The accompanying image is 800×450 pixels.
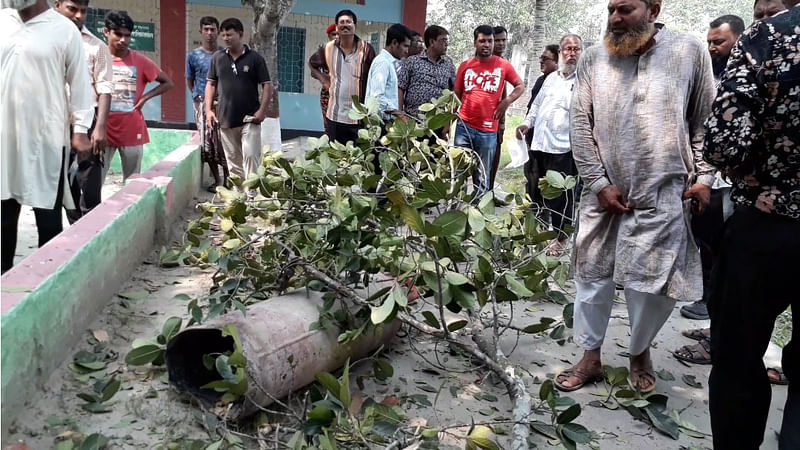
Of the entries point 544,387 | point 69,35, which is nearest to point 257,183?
point 69,35

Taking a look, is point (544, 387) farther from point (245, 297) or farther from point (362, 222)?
point (245, 297)

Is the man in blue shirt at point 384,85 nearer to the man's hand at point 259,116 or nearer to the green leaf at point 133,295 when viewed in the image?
the man's hand at point 259,116

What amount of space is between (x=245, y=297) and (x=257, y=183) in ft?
2.08

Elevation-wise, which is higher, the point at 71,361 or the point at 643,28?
the point at 643,28

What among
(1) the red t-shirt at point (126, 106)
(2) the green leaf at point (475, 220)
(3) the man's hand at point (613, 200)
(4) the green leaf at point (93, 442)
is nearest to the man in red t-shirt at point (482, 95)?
(1) the red t-shirt at point (126, 106)

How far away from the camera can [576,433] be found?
8.86ft

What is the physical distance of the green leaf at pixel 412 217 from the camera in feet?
8.20

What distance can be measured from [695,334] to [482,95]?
315cm

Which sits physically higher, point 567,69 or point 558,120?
point 567,69

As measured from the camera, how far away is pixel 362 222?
10.4 ft

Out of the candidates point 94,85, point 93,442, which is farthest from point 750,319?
point 94,85

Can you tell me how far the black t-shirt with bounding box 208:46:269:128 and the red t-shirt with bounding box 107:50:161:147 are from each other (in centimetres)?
82

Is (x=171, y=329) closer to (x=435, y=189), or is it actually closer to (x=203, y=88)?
(x=435, y=189)

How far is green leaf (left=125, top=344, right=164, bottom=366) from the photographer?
3.06m
